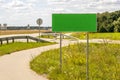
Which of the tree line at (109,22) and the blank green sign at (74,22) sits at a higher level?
the blank green sign at (74,22)

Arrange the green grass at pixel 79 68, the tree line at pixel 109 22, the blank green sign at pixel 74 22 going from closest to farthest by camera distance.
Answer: the blank green sign at pixel 74 22 < the green grass at pixel 79 68 < the tree line at pixel 109 22

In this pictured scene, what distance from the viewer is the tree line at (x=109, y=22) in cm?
7109

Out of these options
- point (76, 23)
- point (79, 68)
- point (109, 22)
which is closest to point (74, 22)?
point (76, 23)

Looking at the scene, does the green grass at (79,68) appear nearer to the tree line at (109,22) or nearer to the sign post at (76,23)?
the sign post at (76,23)

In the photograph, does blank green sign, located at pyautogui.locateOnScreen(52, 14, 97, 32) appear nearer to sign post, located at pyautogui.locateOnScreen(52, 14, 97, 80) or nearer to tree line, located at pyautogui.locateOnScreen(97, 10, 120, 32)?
sign post, located at pyautogui.locateOnScreen(52, 14, 97, 80)

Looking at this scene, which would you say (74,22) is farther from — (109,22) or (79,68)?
(109,22)

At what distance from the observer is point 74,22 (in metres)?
13.2

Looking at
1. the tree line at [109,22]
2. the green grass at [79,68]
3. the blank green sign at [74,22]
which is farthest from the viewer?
the tree line at [109,22]

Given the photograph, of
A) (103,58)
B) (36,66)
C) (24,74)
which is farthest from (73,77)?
(103,58)

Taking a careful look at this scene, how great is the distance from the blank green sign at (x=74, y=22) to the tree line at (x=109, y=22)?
56.7 metres

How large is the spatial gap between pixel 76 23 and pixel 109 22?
61896 mm

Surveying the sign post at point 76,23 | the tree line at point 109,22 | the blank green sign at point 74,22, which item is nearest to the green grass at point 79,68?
the sign post at point 76,23

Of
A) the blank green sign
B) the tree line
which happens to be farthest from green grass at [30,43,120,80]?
the tree line

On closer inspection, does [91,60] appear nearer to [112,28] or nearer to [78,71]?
[78,71]
